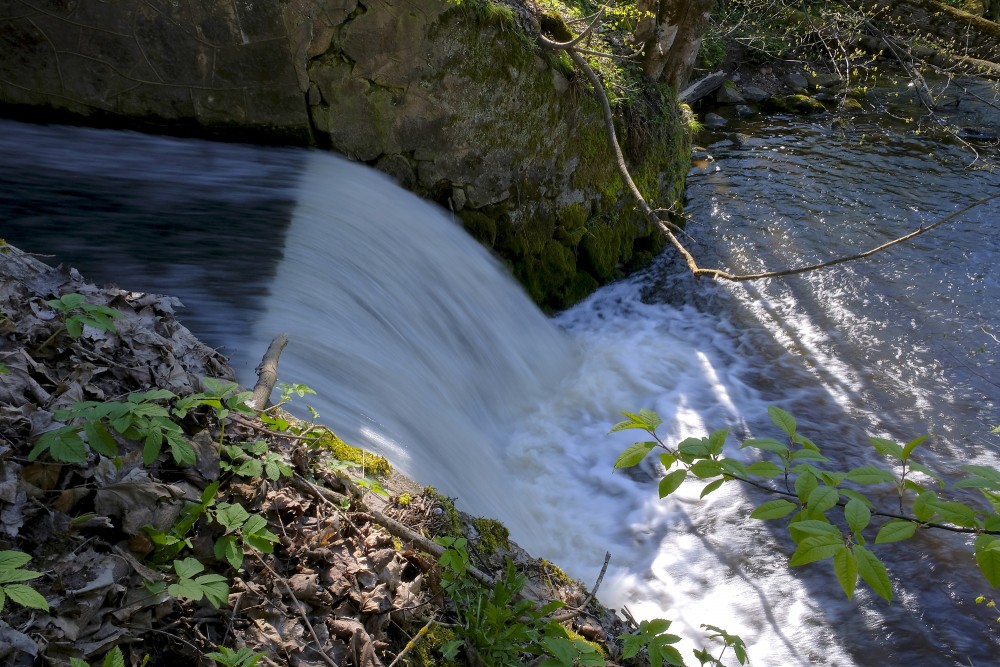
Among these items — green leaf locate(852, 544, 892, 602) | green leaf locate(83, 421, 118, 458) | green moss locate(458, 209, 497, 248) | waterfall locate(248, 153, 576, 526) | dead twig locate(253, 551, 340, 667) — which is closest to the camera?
green leaf locate(852, 544, 892, 602)

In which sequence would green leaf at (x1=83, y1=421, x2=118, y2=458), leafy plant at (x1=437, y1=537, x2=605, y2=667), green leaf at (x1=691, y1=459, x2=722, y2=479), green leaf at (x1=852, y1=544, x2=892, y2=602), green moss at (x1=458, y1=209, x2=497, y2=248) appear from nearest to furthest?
green leaf at (x1=852, y1=544, x2=892, y2=602)
green leaf at (x1=691, y1=459, x2=722, y2=479)
green leaf at (x1=83, y1=421, x2=118, y2=458)
leafy plant at (x1=437, y1=537, x2=605, y2=667)
green moss at (x1=458, y1=209, x2=497, y2=248)

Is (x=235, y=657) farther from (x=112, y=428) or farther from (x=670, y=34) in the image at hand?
(x=670, y=34)

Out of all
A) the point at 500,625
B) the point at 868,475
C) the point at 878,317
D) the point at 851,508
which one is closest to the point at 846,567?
the point at 851,508

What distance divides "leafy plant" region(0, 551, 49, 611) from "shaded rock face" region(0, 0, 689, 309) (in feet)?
15.7

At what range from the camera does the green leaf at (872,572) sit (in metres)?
1.40

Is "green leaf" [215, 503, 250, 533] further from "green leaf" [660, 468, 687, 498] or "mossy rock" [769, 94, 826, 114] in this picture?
"mossy rock" [769, 94, 826, 114]

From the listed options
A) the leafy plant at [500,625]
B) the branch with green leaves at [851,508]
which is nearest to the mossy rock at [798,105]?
the leafy plant at [500,625]

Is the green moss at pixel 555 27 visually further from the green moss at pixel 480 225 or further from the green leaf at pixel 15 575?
the green leaf at pixel 15 575

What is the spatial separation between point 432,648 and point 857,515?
129 centimetres

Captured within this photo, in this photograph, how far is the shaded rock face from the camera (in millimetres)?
5484

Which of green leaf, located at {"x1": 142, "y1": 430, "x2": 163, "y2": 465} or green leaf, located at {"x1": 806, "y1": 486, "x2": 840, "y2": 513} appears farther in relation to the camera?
green leaf, located at {"x1": 142, "y1": 430, "x2": 163, "y2": 465}

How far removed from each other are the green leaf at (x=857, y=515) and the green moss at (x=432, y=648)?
125 cm

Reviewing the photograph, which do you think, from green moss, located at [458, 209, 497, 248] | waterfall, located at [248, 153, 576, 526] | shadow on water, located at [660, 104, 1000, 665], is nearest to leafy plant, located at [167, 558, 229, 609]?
waterfall, located at [248, 153, 576, 526]

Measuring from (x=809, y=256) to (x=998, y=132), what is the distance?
6.93 m
